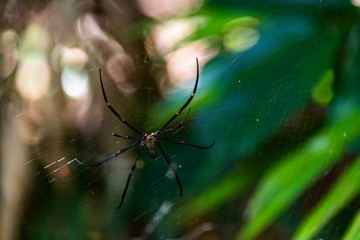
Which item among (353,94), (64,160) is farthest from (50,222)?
(353,94)

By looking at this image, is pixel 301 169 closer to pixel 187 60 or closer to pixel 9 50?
pixel 187 60

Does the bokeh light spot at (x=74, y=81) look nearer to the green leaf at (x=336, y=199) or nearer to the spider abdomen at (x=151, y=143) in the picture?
the spider abdomen at (x=151, y=143)

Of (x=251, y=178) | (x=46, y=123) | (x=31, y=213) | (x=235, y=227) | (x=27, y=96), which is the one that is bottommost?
(x=235, y=227)

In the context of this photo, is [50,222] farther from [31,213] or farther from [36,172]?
[36,172]

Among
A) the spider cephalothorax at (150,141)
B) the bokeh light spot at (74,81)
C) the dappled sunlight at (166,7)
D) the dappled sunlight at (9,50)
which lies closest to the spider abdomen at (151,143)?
the spider cephalothorax at (150,141)

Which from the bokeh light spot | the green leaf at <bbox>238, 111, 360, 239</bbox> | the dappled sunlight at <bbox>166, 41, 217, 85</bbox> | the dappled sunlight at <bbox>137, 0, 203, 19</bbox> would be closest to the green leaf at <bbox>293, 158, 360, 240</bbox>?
the green leaf at <bbox>238, 111, 360, 239</bbox>

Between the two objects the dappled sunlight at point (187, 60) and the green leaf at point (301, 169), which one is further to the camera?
the dappled sunlight at point (187, 60)

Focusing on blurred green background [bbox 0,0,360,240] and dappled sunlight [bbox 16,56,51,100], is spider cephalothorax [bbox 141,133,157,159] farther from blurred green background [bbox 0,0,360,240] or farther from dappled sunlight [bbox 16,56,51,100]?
dappled sunlight [bbox 16,56,51,100]
